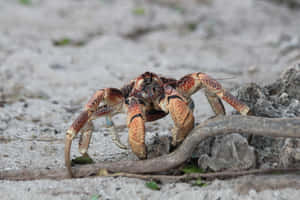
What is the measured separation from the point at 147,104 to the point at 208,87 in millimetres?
453

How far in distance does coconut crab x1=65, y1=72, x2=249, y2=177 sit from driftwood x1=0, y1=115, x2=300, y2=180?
0.33ft

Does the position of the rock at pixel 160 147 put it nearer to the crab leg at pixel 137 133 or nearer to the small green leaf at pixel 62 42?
the crab leg at pixel 137 133

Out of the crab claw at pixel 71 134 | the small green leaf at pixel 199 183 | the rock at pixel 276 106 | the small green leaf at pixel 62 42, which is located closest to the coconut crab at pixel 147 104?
the crab claw at pixel 71 134

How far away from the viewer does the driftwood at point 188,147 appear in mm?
2451

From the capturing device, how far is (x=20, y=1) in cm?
912

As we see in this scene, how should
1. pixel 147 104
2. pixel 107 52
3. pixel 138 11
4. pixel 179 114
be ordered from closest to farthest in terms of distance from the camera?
pixel 179 114 → pixel 147 104 → pixel 107 52 → pixel 138 11

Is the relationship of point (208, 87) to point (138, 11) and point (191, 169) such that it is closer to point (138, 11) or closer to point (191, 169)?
point (191, 169)

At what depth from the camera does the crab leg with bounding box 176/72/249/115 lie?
287 centimetres

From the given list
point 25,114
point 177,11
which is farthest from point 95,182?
point 177,11

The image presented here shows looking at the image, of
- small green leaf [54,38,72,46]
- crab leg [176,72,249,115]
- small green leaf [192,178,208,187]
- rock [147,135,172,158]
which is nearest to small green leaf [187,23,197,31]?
small green leaf [54,38,72,46]

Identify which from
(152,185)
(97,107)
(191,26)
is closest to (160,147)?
(152,185)

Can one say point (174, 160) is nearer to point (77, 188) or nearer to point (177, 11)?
point (77, 188)

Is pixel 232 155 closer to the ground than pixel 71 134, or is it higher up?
closer to the ground

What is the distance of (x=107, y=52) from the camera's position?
297 inches
